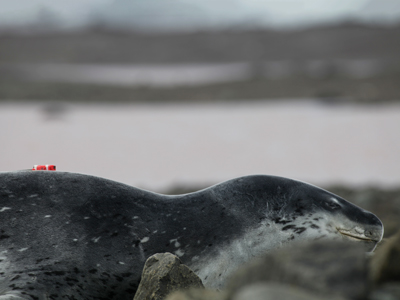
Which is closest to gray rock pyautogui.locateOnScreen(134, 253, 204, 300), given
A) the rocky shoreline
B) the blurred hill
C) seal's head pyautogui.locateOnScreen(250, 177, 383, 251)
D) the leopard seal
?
the leopard seal

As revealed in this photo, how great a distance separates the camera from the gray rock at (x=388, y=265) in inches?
44.4

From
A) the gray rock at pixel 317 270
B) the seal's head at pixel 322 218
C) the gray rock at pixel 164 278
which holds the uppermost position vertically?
the gray rock at pixel 317 270

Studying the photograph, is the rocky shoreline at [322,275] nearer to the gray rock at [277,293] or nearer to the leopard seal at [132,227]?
the gray rock at [277,293]

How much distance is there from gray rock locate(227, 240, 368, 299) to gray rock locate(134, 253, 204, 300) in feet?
1.46

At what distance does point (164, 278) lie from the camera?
5.19 feet

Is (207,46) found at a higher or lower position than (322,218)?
higher

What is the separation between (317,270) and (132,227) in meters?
0.99

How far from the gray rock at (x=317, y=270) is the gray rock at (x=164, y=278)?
44cm

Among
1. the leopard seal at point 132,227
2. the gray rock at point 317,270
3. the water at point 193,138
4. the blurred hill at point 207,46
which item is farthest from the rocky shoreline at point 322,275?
the blurred hill at point 207,46

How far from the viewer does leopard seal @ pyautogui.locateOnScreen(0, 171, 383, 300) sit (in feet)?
6.04

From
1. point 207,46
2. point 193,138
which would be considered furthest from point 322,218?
point 207,46

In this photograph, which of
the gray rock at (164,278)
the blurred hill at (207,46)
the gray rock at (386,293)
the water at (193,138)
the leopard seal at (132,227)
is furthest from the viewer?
the blurred hill at (207,46)

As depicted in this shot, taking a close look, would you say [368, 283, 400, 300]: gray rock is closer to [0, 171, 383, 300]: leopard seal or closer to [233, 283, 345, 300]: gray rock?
[233, 283, 345, 300]: gray rock

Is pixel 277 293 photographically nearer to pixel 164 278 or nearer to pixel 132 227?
pixel 164 278
